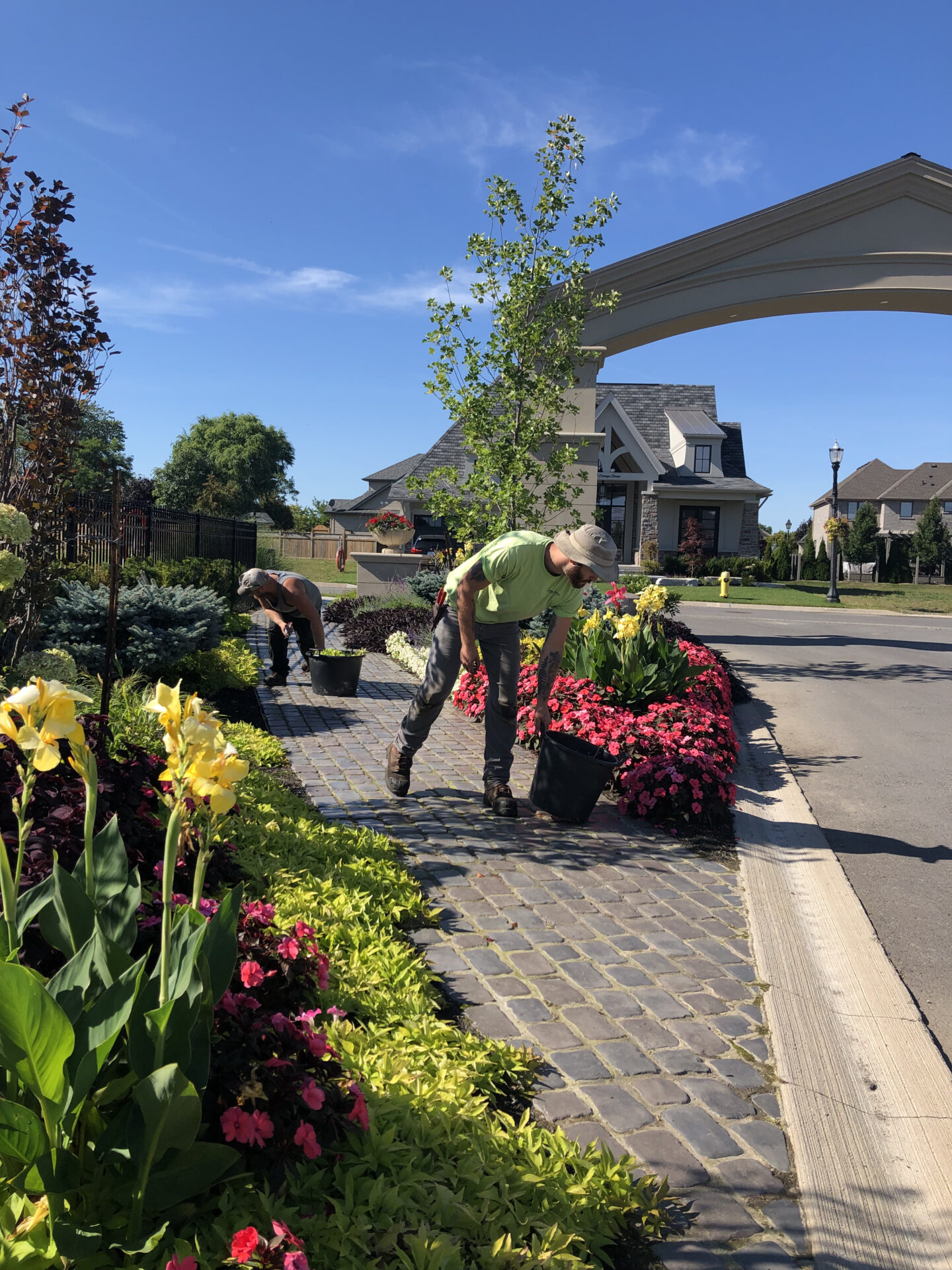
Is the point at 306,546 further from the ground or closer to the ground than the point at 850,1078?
further from the ground

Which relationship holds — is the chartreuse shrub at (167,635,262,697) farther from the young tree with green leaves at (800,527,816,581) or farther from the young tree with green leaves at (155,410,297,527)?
the young tree with green leaves at (155,410,297,527)

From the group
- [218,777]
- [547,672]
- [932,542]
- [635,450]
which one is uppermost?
[635,450]

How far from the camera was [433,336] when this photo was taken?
1042 cm

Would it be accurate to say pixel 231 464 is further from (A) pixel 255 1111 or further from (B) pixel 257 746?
(A) pixel 255 1111

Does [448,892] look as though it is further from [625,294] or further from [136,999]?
[625,294]

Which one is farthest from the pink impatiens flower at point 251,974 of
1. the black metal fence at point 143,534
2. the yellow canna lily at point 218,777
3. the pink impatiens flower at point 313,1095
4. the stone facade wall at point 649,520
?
the stone facade wall at point 649,520

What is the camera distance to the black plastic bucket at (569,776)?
5191 millimetres

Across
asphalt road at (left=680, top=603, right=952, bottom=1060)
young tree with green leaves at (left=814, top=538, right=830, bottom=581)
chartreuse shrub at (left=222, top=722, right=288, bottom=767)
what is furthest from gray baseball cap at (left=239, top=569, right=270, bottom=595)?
young tree with green leaves at (left=814, top=538, right=830, bottom=581)

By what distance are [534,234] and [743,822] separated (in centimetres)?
781

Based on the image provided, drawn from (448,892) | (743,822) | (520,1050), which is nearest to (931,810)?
(743,822)

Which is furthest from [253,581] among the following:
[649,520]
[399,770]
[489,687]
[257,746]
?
[649,520]

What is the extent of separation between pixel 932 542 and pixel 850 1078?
51779mm

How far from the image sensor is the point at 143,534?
40.2 ft

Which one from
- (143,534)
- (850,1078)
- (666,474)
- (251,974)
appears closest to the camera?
(251,974)
